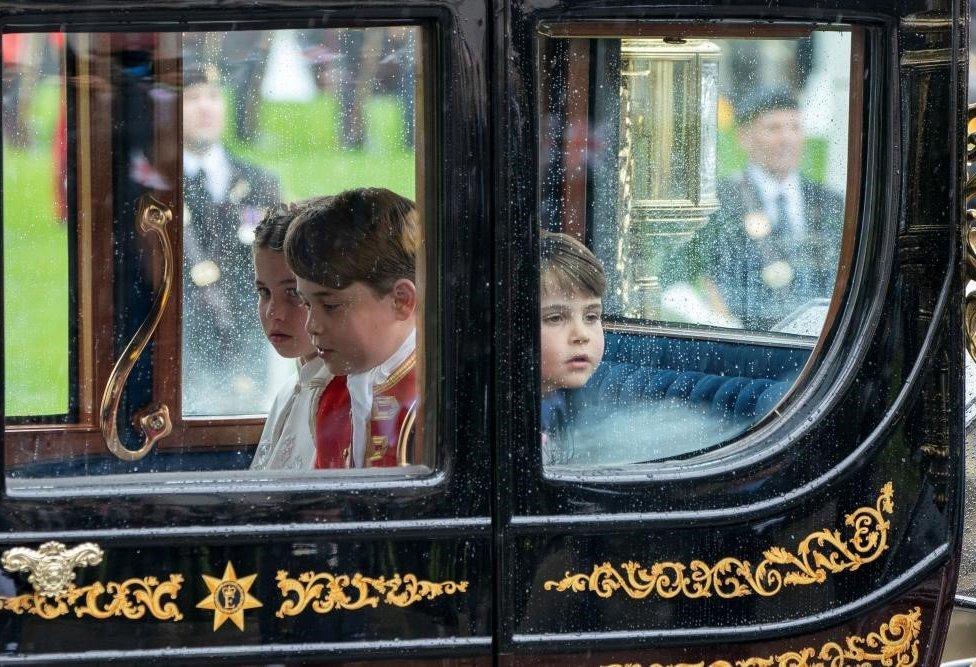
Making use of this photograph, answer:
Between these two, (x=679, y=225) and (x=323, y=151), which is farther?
(x=679, y=225)

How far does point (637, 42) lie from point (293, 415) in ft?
2.27

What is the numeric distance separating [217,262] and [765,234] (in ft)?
2.49

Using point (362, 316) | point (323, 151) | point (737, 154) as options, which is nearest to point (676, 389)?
point (737, 154)

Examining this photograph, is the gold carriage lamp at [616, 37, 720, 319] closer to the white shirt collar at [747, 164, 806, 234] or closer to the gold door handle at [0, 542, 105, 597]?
the white shirt collar at [747, 164, 806, 234]

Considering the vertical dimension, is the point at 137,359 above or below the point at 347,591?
above

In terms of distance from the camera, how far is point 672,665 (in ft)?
6.40

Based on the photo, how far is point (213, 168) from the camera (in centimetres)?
183

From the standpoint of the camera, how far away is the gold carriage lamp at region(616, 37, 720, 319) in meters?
1.91

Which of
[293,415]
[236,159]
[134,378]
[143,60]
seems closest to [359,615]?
[293,415]

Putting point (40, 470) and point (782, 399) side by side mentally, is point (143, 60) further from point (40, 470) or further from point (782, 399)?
point (782, 399)

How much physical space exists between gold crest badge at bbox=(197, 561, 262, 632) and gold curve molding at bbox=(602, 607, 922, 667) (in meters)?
0.65

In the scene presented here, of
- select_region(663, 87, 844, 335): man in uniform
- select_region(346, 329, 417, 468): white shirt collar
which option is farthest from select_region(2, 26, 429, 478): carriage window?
select_region(663, 87, 844, 335): man in uniform

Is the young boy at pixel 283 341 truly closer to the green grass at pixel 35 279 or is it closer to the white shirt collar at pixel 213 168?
the white shirt collar at pixel 213 168

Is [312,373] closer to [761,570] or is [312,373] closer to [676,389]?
[676,389]
